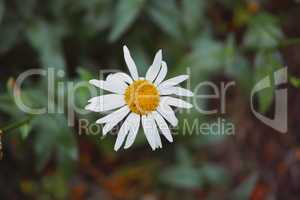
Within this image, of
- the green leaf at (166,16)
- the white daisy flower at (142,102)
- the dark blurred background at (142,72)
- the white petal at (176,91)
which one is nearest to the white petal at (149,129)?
the white daisy flower at (142,102)

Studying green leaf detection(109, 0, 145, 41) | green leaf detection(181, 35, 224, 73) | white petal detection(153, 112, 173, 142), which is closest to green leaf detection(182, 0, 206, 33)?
green leaf detection(181, 35, 224, 73)

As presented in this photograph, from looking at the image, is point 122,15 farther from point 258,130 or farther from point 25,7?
point 258,130

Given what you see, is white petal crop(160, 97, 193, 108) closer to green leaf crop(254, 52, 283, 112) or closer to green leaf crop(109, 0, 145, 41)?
green leaf crop(109, 0, 145, 41)

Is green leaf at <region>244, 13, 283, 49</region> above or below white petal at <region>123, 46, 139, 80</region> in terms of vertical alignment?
above

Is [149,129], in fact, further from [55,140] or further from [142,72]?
[142,72]

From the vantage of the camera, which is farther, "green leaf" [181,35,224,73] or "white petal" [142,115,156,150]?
"green leaf" [181,35,224,73]

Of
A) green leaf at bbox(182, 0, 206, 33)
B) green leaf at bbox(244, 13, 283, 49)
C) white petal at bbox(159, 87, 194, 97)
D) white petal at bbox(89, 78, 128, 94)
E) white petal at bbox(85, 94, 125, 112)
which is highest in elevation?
green leaf at bbox(182, 0, 206, 33)
